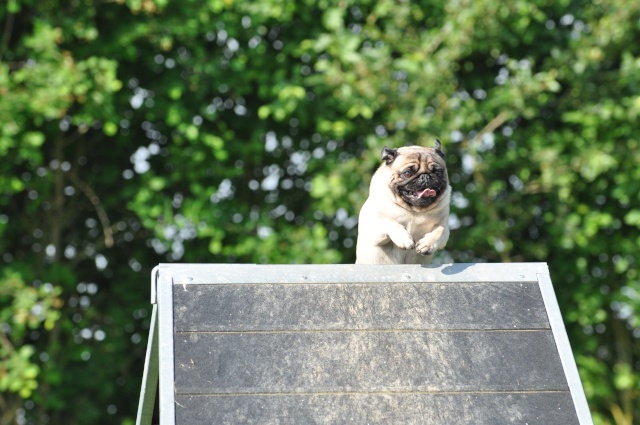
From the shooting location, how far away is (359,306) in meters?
4.26

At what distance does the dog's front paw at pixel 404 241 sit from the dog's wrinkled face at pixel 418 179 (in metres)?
0.14

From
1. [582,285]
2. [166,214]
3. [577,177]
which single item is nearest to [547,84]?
[577,177]

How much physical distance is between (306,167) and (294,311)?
6.73 m

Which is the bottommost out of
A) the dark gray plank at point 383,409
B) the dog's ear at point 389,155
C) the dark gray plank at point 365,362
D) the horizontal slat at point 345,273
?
the dark gray plank at point 383,409

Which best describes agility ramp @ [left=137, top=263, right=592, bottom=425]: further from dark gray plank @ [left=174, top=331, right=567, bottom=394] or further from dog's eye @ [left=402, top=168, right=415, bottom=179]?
dog's eye @ [left=402, top=168, right=415, bottom=179]

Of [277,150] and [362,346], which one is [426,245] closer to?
[362,346]

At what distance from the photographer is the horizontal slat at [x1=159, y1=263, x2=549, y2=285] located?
4270 mm

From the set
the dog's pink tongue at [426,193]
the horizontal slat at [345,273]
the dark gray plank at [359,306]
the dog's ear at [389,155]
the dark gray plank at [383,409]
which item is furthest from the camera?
the dog's ear at [389,155]

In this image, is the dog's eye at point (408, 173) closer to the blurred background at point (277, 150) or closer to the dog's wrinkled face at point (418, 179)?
the dog's wrinkled face at point (418, 179)

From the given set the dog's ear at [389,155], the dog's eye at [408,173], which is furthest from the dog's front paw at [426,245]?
the dog's ear at [389,155]

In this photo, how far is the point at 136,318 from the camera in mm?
11156

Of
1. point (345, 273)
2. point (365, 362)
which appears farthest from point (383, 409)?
point (345, 273)

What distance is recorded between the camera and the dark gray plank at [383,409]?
3701 mm

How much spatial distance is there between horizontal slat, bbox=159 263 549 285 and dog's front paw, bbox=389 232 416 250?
409 mm
